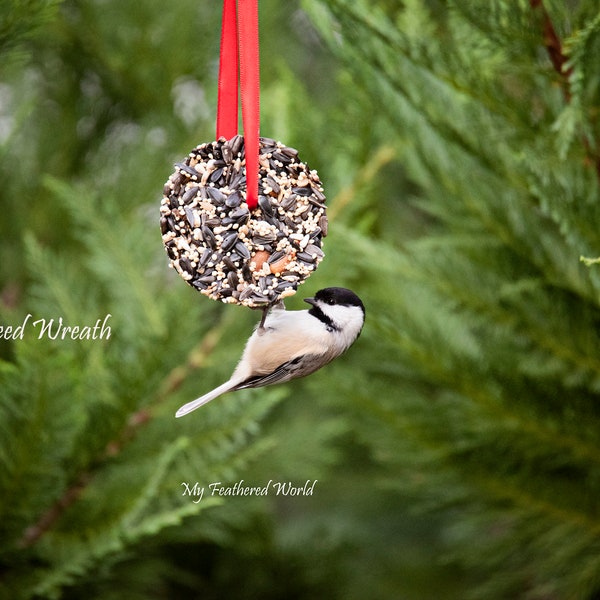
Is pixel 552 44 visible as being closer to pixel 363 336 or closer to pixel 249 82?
pixel 249 82

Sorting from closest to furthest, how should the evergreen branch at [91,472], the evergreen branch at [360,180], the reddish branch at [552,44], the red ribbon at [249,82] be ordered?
the red ribbon at [249,82] → the reddish branch at [552,44] → the evergreen branch at [91,472] → the evergreen branch at [360,180]

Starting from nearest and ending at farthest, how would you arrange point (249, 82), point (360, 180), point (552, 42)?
point (249, 82)
point (552, 42)
point (360, 180)

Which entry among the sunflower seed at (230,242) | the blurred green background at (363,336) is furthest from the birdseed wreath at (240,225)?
the blurred green background at (363,336)

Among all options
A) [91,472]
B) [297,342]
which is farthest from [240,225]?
[91,472]

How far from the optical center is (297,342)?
0.81m

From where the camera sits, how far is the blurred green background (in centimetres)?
99

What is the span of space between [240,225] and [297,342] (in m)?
0.14

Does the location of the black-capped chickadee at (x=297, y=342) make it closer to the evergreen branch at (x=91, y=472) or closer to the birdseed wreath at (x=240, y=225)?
the birdseed wreath at (x=240, y=225)

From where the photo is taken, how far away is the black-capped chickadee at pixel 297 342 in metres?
0.80

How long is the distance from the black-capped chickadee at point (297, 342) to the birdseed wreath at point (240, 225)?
2.0 inches

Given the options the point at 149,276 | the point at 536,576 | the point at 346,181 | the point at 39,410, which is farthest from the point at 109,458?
the point at 536,576

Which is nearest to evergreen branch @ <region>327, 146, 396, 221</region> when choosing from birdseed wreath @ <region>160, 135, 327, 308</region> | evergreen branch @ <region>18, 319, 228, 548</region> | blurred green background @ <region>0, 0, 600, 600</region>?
blurred green background @ <region>0, 0, 600, 600</region>

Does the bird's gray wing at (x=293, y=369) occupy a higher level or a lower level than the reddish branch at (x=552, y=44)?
lower

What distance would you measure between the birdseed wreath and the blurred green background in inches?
10.5
